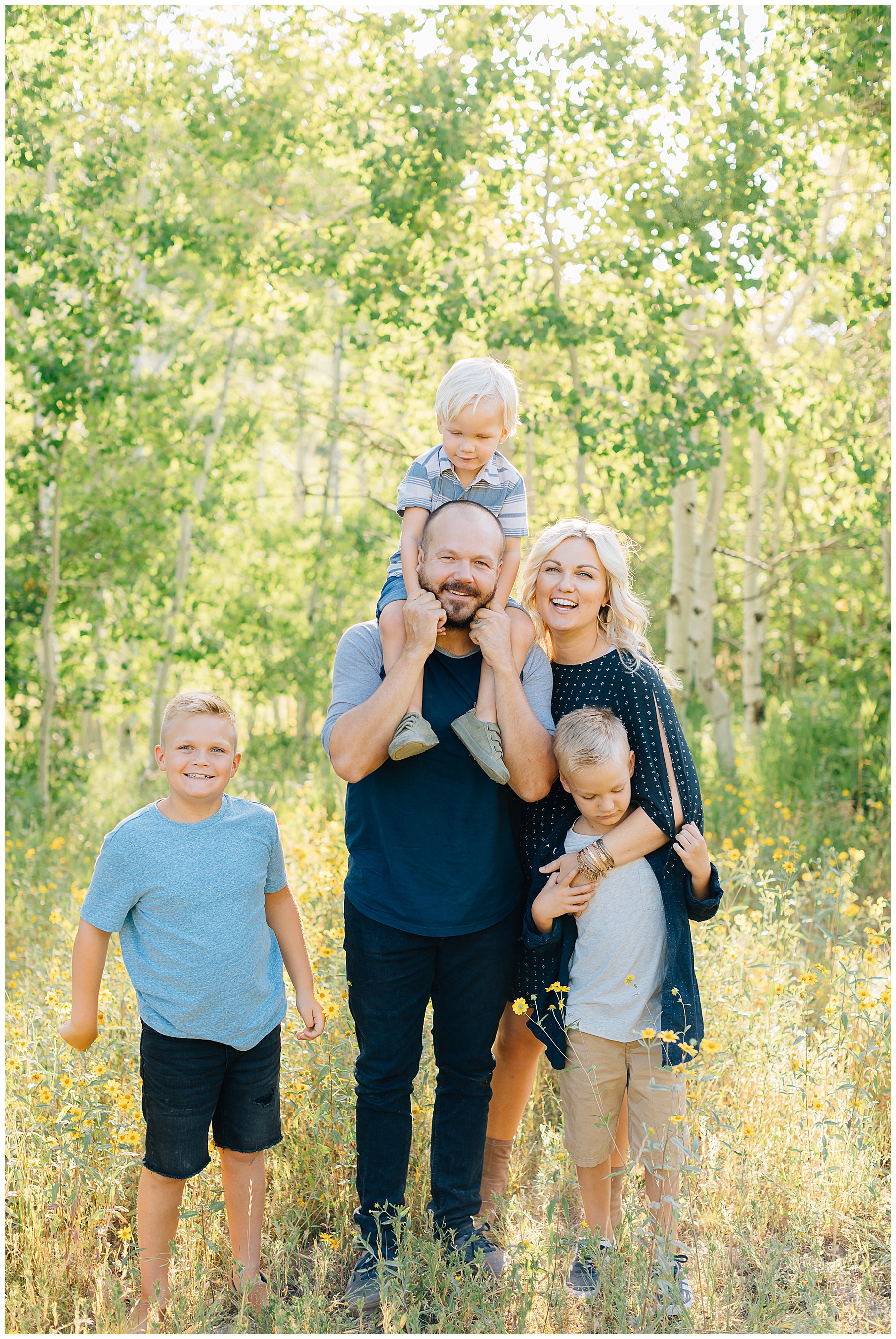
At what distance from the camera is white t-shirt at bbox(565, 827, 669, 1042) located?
8.68 ft

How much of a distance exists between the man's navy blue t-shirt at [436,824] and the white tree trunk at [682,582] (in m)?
5.53

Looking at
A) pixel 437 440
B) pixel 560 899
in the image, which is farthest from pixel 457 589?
pixel 437 440

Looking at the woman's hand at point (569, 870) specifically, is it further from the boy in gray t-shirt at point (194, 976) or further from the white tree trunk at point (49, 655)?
the white tree trunk at point (49, 655)

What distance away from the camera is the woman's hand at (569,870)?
264 centimetres

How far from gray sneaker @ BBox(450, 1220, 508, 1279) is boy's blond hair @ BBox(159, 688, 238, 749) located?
1.44m

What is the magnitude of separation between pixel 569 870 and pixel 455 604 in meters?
0.75

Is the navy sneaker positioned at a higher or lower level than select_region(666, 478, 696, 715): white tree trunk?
lower

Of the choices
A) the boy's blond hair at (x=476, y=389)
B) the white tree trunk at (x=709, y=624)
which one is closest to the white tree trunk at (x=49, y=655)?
the white tree trunk at (x=709, y=624)

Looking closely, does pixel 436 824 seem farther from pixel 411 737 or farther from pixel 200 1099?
pixel 200 1099

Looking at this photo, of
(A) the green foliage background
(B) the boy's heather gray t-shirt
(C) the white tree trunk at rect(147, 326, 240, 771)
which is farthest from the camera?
(C) the white tree trunk at rect(147, 326, 240, 771)

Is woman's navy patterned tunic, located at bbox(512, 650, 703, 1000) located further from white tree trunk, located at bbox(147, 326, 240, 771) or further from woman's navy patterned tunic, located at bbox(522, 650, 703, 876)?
white tree trunk, located at bbox(147, 326, 240, 771)

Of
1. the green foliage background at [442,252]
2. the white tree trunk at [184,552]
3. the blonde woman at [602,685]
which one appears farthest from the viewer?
the white tree trunk at [184,552]

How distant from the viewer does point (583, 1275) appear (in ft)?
8.88

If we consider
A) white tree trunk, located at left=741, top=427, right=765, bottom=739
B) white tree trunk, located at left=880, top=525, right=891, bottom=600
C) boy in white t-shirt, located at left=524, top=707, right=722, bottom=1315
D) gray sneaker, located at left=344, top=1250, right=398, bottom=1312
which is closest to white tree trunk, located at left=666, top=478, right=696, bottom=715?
white tree trunk, located at left=741, top=427, right=765, bottom=739
